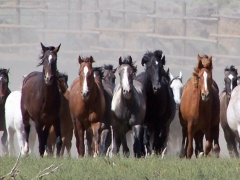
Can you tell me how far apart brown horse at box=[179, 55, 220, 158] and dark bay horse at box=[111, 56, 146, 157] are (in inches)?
31.6

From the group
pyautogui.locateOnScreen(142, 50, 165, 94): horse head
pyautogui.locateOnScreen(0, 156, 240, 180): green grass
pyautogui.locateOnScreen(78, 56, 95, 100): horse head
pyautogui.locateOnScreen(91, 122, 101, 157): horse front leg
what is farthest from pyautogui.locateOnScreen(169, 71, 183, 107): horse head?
pyautogui.locateOnScreen(0, 156, 240, 180): green grass

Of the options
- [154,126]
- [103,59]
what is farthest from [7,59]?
[154,126]

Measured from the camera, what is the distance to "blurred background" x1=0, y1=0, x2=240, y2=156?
45.4 m

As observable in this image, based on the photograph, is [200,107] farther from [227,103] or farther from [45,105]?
[227,103]

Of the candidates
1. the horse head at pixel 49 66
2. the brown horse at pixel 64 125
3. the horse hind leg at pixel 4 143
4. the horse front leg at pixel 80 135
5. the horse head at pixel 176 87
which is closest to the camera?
the horse front leg at pixel 80 135

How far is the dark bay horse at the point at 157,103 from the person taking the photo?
19312 mm

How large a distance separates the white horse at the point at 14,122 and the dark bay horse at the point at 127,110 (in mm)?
2645

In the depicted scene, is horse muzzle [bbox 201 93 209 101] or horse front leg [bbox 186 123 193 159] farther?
horse front leg [bbox 186 123 193 159]

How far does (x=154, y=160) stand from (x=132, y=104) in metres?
3.15

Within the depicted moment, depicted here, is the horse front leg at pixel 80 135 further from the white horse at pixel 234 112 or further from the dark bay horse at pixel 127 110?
the white horse at pixel 234 112

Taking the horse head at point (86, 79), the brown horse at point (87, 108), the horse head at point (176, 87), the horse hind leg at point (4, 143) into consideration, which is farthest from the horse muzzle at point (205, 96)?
the horse hind leg at point (4, 143)

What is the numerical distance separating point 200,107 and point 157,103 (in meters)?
1.29

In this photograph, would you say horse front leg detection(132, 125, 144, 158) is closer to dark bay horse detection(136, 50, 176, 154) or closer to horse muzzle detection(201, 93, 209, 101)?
dark bay horse detection(136, 50, 176, 154)

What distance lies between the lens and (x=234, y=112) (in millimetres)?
20266
